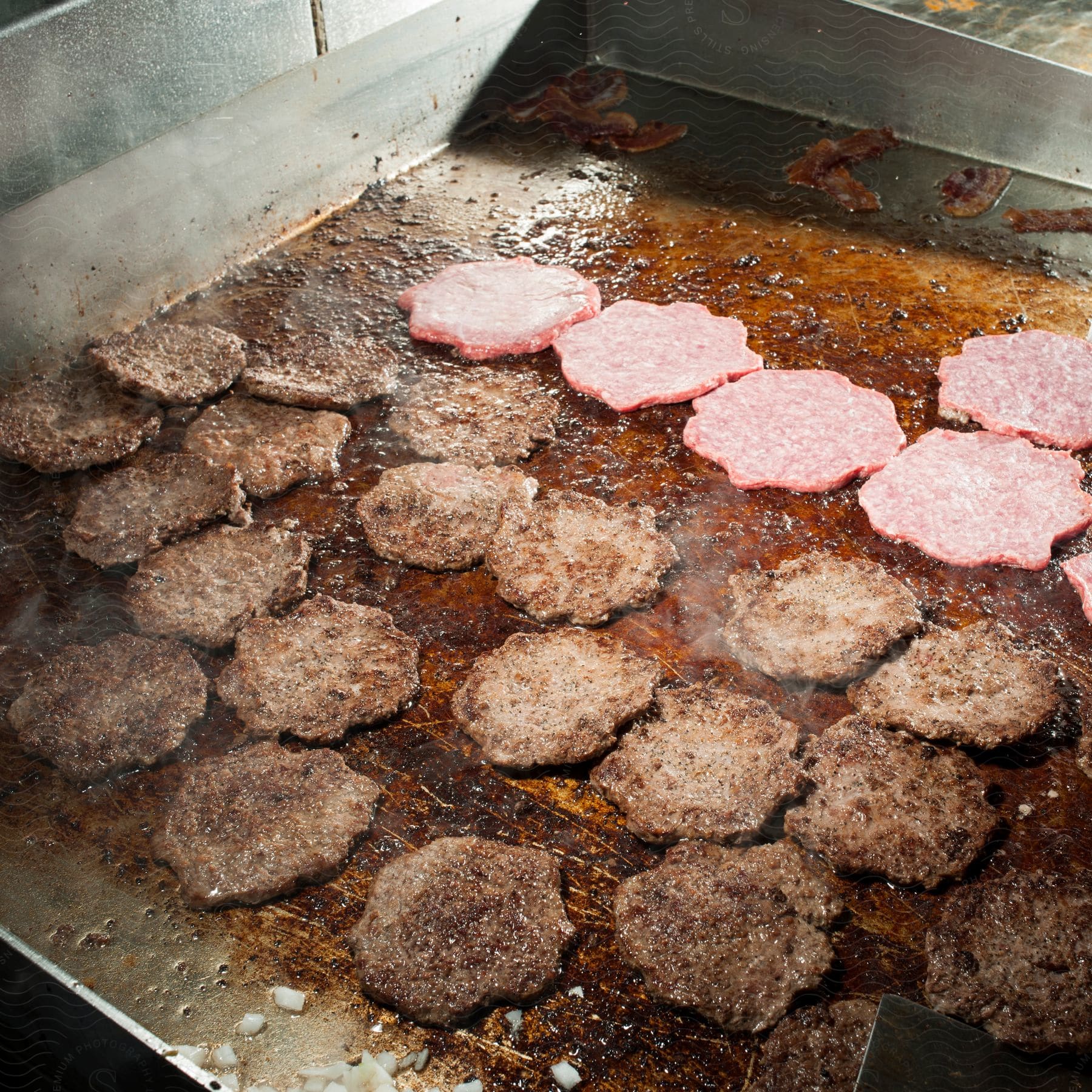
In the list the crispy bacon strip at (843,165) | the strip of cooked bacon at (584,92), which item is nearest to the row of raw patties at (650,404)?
the crispy bacon strip at (843,165)

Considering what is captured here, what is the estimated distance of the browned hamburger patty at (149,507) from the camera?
3.51 m

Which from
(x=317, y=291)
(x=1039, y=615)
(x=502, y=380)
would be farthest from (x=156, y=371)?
(x=1039, y=615)

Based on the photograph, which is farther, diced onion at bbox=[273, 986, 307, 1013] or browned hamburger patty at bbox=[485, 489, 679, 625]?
browned hamburger patty at bbox=[485, 489, 679, 625]

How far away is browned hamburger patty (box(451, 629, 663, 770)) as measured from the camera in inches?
114

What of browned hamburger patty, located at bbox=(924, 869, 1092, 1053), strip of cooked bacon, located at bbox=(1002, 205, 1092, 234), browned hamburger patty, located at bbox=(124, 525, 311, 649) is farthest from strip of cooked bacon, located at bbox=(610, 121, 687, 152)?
browned hamburger patty, located at bbox=(924, 869, 1092, 1053)

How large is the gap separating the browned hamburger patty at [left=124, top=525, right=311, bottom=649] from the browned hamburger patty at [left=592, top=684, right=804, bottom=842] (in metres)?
1.15

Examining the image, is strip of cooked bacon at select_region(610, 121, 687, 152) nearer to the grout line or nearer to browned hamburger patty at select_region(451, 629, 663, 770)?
the grout line

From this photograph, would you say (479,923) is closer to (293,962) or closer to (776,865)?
(293,962)

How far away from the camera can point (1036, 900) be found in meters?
2.59

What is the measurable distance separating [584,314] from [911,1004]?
3015 mm

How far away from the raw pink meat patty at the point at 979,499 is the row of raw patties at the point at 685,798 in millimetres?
292

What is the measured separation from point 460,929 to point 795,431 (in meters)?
2.12

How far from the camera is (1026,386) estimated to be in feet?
13.4

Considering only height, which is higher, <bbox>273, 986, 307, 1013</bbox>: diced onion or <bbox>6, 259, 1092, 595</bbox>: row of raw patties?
<bbox>6, 259, 1092, 595</bbox>: row of raw patties
